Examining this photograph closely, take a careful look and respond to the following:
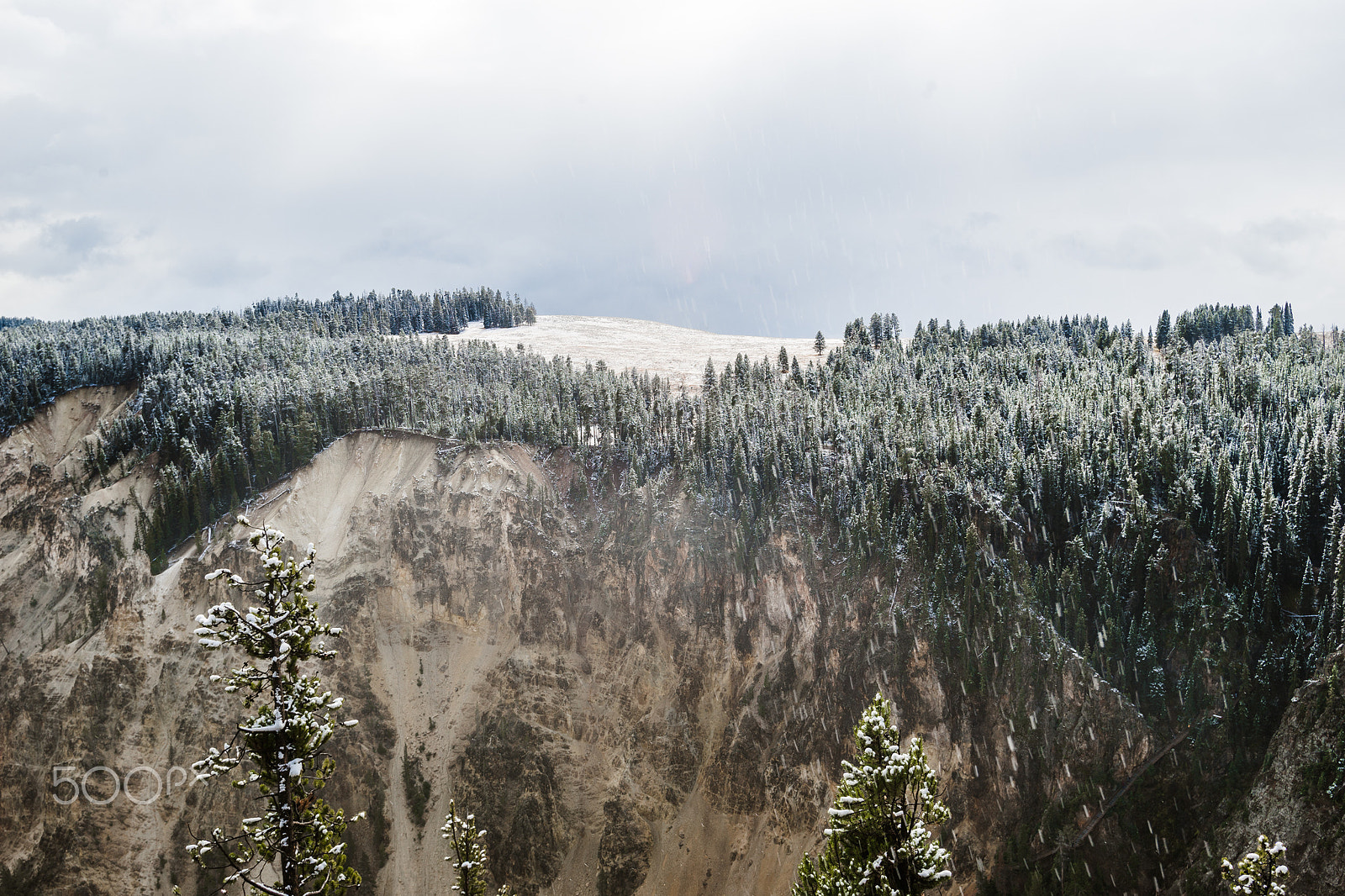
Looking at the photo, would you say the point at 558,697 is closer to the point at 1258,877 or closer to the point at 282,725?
the point at 282,725

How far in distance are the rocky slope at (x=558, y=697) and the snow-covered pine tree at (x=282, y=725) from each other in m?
48.5

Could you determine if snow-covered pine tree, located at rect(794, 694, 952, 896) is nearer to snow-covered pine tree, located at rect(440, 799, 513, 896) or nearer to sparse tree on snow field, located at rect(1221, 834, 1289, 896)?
sparse tree on snow field, located at rect(1221, 834, 1289, 896)

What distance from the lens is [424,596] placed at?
70250mm

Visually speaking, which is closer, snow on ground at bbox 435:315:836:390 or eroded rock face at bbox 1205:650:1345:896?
eroded rock face at bbox 1205:650:1345:896

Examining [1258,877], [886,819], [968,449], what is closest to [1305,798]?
[968,449]

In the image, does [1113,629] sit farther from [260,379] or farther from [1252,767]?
[260,379]

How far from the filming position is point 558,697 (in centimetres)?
6469

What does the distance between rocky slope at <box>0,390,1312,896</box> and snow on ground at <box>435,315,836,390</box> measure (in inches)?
1736

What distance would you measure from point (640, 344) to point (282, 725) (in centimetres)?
13365

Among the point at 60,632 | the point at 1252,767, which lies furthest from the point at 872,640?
the point at 60,632

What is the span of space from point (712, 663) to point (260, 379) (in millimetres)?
63532

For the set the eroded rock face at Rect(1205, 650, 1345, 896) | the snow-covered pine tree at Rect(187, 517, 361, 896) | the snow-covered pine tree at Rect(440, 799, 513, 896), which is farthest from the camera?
the eroded rock face at Rect(1205, 650, 1345, 896)

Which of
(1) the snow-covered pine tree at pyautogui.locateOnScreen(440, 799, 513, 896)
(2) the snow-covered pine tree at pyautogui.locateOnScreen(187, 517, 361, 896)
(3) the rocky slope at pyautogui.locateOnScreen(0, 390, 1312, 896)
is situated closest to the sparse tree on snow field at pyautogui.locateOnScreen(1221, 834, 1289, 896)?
(2) the snow-covered pine tree at pyautogui.locateOnScreen(187, 517, 361, 896)

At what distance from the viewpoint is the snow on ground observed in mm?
123688
